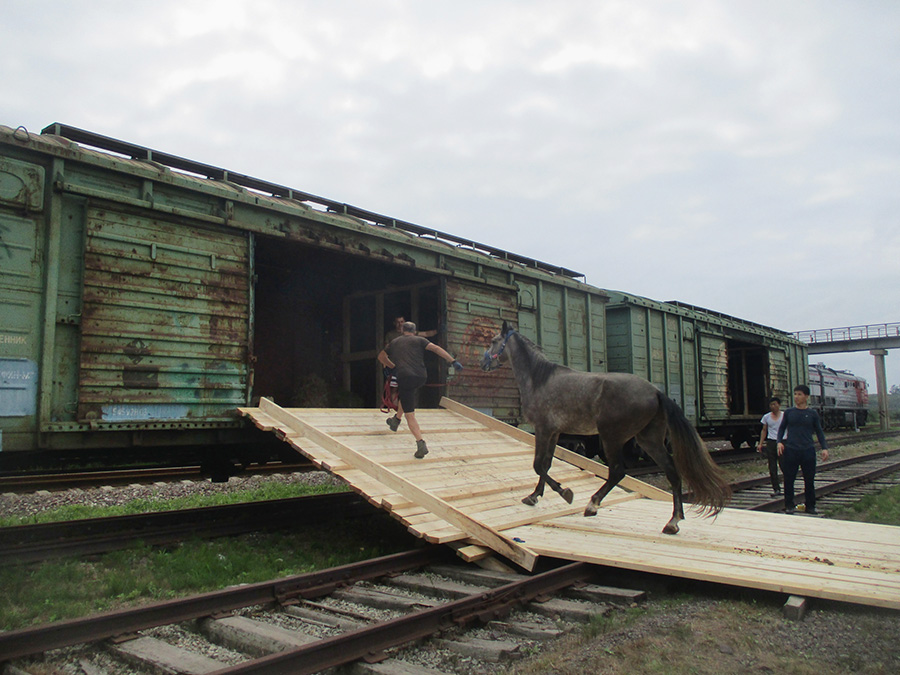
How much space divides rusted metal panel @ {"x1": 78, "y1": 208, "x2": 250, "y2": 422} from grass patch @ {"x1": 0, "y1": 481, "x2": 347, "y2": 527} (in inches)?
79.1

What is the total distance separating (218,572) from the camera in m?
5.30

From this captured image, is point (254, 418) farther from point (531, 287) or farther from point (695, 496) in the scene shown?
point (531, 287)

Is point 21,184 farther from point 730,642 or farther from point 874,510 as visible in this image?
point 874,510

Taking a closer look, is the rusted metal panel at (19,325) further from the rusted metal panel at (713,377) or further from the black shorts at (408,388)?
the rusted metal panel at (713,377)

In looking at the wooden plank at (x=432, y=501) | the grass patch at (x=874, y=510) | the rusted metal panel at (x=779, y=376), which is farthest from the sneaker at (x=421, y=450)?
the rusted metal panel at (x=779, y=376)

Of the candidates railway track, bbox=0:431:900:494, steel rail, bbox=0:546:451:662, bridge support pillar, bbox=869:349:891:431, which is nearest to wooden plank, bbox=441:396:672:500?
railway track, bbox=0:431:900:494

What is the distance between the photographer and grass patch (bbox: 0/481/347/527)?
7703 mm

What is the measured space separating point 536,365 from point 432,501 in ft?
7.73

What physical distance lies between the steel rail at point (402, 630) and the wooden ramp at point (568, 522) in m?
0.41

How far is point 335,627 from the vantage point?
381 cm

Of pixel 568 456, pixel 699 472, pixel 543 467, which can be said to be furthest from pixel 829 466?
pixel 543 467

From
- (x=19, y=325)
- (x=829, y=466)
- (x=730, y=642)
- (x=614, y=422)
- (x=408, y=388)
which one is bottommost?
(x=829, y=466)

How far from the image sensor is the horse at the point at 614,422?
19.2 ft

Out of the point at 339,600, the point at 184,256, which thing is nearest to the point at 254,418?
the point at 184,256
